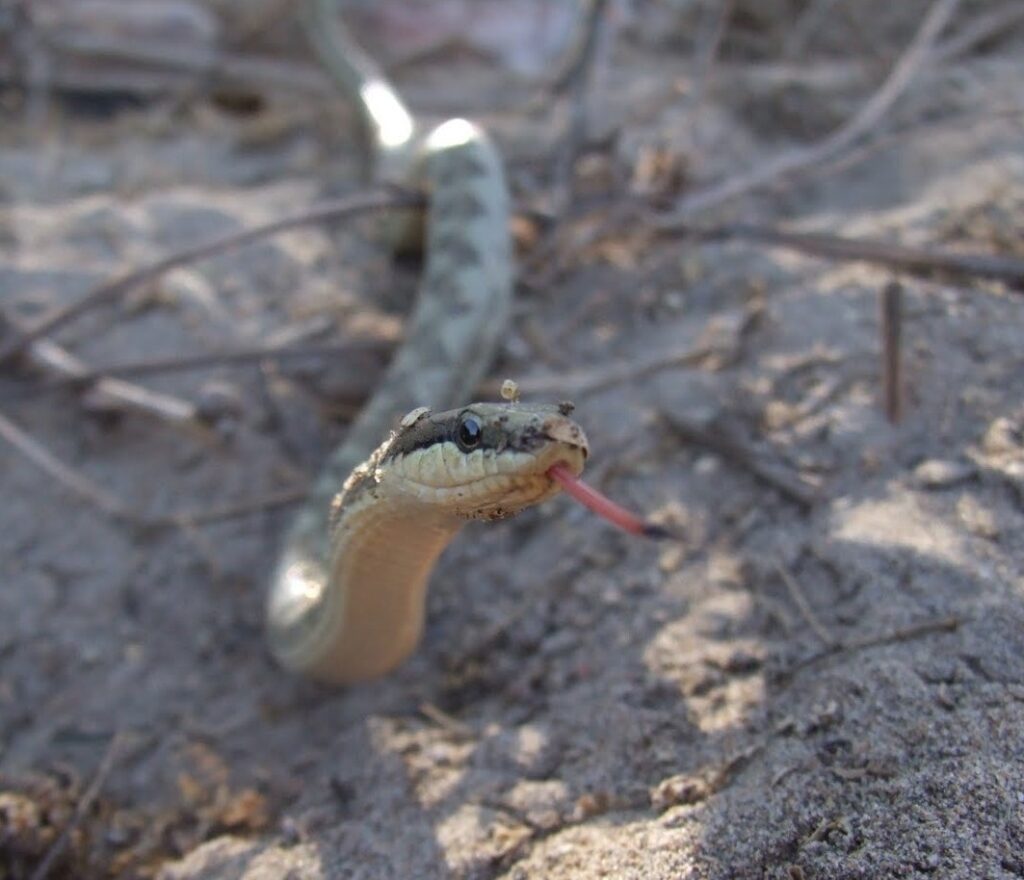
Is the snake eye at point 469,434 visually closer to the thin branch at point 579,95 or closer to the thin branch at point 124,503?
the thin branch at point 124,503

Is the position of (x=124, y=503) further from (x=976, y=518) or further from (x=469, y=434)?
(x=976, y=518)

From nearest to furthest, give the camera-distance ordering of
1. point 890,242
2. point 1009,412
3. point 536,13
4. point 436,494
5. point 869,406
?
1. point 436,494
2. point 1009,412
3. point 869,406
4. point 890,242
5. point 536,13

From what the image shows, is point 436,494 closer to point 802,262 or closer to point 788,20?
point 802,262

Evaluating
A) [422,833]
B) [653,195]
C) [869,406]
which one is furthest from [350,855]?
[653,195]

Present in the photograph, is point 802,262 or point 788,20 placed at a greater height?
point 788,20

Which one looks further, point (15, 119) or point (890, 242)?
point (15, 119)

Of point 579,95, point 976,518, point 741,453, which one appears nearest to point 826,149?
point 579,95
